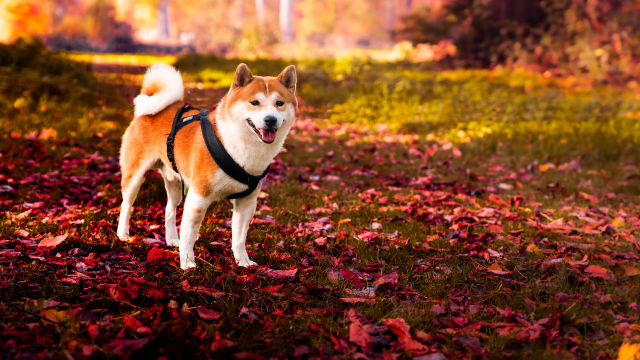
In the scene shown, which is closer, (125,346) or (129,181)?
(125,346)

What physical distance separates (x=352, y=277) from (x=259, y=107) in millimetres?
1292

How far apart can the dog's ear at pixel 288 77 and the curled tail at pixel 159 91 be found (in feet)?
3.04

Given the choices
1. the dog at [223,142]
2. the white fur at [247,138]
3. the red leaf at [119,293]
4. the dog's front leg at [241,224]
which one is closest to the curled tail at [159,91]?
the dog at [223,142]

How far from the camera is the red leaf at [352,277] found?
2922mm

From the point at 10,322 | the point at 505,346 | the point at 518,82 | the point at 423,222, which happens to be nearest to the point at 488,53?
the point at 518,82

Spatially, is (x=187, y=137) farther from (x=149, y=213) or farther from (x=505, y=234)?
(x=505, y=234)

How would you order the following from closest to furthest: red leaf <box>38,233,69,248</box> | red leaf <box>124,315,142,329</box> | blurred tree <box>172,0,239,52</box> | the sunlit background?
red leaf <box>124,315,142,329</box> → red leaf <box>38,233,69,248</box> → the sunlit background → blurred tree <box>172,0,239,52</box>

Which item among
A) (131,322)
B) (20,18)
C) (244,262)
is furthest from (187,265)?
(20,18)

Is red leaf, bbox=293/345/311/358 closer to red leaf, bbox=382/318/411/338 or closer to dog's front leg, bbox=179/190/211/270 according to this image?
red leaf, bbox=382/318/411/338

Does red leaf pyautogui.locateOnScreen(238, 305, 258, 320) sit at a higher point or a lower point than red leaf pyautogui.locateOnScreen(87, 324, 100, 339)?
lower

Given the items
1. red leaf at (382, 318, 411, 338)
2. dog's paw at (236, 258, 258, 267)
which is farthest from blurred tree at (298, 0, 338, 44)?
red leaf at (382, 318, 411, 338)

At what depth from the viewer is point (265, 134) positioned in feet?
9.29

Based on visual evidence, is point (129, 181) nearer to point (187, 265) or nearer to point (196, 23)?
point (187, 265)

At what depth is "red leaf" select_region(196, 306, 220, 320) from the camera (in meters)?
2.37
